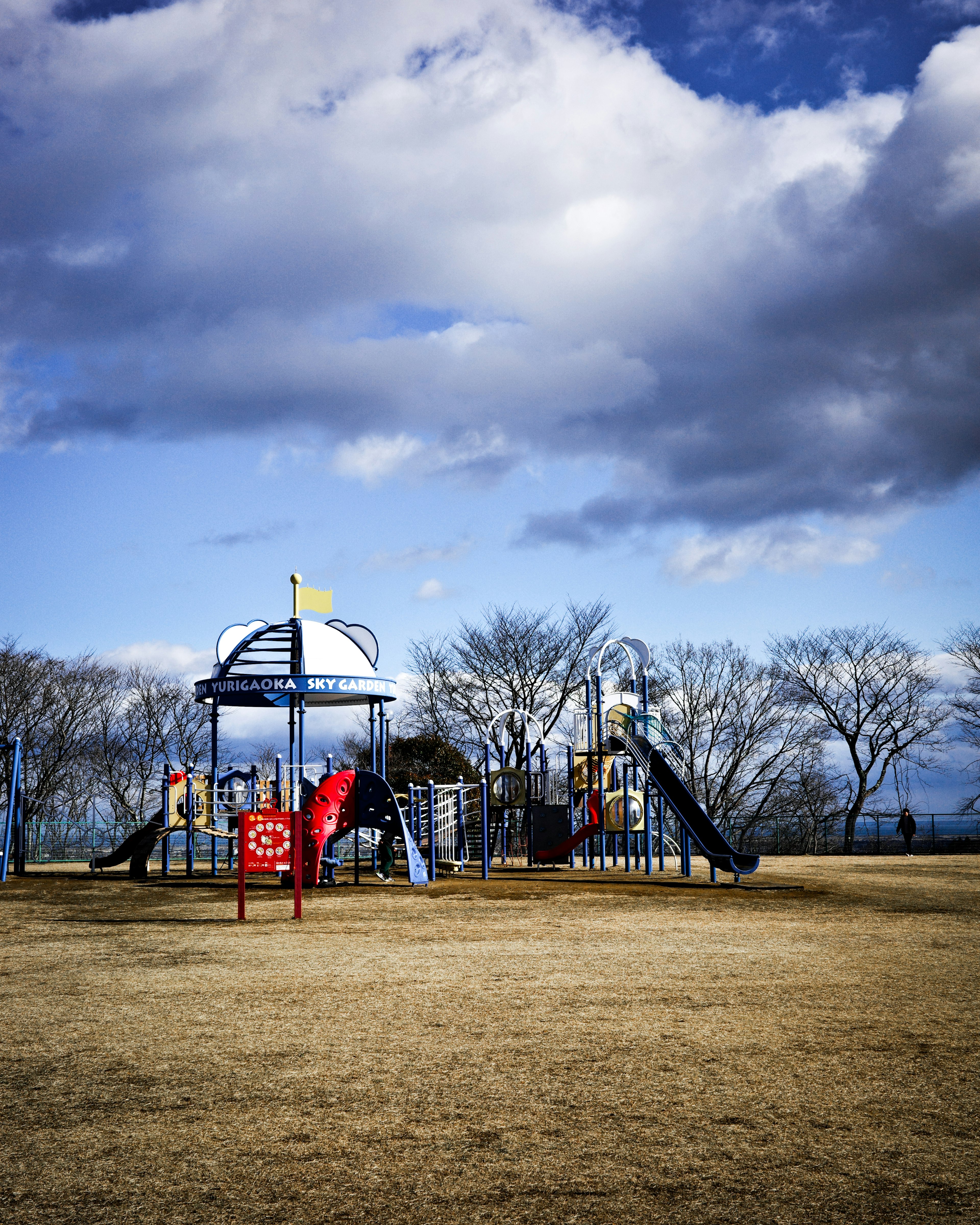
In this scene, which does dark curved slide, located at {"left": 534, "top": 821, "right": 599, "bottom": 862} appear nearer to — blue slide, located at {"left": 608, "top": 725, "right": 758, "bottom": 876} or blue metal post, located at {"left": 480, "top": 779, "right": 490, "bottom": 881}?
blue slide, located at {"left": 608, "top": 725, "right": 758, "bottom": 876}

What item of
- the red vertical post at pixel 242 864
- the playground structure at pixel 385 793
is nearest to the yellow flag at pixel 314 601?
the playground structure at pixel 385 793

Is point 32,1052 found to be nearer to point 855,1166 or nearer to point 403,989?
point 403,989

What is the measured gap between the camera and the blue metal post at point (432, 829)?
20.1m

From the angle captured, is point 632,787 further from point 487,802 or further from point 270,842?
point 270,842

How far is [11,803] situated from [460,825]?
9751 millimetres

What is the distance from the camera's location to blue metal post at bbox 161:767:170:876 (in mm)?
22234

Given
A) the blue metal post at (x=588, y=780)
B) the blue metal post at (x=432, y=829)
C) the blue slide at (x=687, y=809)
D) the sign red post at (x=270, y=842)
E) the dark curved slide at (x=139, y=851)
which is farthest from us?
the blue metal post at (x=588, y=780)

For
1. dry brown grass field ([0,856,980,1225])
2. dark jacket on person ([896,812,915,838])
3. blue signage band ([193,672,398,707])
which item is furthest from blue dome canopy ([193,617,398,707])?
dark jacket on person ([896,812,915,838])

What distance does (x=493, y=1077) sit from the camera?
565cm

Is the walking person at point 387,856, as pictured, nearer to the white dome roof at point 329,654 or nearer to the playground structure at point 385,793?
the playground structure at point 385,793

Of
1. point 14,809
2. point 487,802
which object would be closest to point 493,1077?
point 487,802

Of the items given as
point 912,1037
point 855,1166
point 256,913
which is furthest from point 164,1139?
point 256,913

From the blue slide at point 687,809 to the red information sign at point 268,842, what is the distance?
7.24 m

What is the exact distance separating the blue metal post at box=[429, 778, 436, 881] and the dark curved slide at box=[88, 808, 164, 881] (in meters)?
5.61
